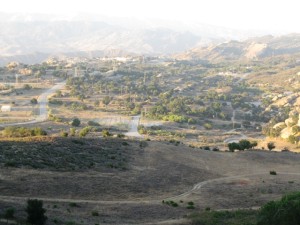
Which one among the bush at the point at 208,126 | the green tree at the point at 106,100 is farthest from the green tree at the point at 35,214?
the green tree at the point at 106,100

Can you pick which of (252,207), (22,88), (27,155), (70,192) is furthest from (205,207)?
(22,88)

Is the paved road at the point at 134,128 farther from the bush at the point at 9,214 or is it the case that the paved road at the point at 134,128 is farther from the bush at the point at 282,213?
the bush at the point at 282,213

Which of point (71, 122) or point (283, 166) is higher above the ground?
point (283, 166)

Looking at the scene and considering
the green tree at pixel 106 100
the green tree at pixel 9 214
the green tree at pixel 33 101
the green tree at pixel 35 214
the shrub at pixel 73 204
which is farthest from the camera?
the green tree at pixel 106 100

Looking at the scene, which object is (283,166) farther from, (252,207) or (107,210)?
(107,210)

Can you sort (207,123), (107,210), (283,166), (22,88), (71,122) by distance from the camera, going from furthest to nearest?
(22,88)
(207,123)
(71,122)
(283,166)
(107,210)

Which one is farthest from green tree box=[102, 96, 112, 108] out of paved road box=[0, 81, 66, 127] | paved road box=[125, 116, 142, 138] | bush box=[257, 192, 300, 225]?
bush box=[257, 192, 300, 225]

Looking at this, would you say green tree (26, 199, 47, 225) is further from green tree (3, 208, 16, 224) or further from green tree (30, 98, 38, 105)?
green tree (30, 98, 38, 105)

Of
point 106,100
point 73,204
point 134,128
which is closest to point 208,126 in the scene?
point 134,128
